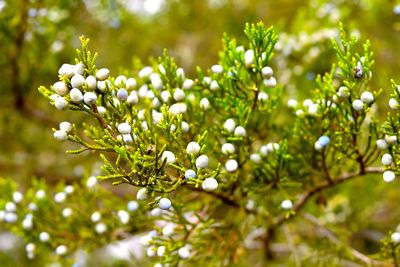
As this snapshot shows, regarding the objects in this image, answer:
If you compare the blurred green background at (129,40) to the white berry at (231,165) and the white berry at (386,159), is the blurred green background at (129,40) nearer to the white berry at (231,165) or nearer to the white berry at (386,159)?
the white berry at (231,165)

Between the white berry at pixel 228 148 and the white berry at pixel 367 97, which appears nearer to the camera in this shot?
the white berry at pixel 367 97

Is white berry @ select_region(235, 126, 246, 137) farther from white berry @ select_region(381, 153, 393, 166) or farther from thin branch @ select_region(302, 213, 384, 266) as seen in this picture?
thin branch @ select_region(302, 213, 384, 266)

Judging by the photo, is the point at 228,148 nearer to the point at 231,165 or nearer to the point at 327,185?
the point at 231,165

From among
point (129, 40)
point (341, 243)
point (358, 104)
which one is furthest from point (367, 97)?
point (129, 40)

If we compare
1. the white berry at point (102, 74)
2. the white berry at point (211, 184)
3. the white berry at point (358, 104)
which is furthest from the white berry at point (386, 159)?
the white berry at point (102, 74)

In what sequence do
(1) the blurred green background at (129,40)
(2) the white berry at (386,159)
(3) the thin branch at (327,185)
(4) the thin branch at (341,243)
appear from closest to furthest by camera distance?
(2) the white berry at (386,159) → (3) the thin branch at (327,185) → (4) the thin branch at (341,243) → (1) the blurred green background at (129,40)

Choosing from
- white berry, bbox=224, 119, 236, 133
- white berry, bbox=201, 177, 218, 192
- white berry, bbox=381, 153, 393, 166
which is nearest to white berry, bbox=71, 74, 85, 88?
white berry, bbox=201, 177, 218, 192

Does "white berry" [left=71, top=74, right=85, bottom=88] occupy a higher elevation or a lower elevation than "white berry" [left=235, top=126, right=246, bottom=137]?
higher

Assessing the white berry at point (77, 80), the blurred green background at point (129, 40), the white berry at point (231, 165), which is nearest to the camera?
the white berry at point (77, 80)

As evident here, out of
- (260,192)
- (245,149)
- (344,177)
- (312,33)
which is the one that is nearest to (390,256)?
(344,177)

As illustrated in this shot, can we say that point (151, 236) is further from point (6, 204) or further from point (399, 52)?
point (399, 52)
